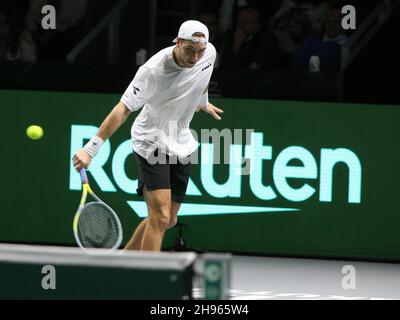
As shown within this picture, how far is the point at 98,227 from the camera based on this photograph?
7707mm

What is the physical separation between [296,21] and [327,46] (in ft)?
2.56

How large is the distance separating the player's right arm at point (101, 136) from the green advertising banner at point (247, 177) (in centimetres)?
274

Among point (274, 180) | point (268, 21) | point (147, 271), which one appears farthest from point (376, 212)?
point (147, 271)

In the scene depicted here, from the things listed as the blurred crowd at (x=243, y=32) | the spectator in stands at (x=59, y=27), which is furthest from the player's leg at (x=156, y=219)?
the spectator in stands at (x=59, y=27)

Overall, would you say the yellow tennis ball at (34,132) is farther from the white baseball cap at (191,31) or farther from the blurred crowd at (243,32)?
the white baseball cap at (191,31)

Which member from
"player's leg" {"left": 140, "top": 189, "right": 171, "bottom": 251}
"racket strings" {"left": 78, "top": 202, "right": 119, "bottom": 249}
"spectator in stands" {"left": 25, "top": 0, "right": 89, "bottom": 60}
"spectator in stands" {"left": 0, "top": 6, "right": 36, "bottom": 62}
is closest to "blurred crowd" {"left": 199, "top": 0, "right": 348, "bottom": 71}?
"spectator in stands" {"left": 25, "top": 0, "right": 89, "bottom": 60}

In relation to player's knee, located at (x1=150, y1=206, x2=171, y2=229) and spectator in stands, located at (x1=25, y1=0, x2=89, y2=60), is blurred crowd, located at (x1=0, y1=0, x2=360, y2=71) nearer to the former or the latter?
spectator in stands, located at (x1=25, y1=0, x2=89, y2=60)

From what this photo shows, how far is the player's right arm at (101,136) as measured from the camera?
7504 millimetres

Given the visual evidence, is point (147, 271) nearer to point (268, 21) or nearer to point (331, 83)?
point (331, 83)

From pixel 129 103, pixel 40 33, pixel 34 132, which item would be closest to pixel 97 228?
pixel 129 103

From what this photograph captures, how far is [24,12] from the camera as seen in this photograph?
12.4 metres
